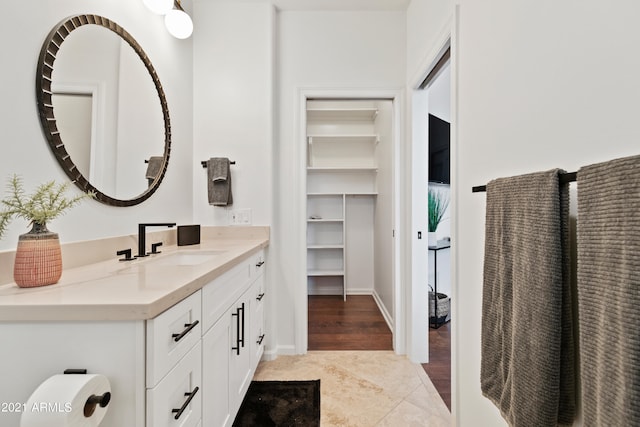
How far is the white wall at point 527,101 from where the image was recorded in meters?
0.63

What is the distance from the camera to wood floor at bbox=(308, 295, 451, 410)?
2.12m

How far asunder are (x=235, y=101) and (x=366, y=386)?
2.34 m

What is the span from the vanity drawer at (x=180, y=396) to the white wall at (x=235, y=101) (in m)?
1.39

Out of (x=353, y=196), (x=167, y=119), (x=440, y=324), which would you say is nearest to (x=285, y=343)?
(x=440, y=324)

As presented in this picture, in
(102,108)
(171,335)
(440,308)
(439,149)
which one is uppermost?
(439,149)

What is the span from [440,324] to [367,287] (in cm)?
122

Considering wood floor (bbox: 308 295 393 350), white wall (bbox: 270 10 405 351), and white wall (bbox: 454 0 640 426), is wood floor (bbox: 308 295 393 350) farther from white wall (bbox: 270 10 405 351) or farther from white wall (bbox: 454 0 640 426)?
white wall (bbox: 454 0 640 426)

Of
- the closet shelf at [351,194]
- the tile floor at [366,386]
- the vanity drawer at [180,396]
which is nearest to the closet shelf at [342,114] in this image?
the closet shelf at [351,194]

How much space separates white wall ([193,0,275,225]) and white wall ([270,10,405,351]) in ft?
0.45

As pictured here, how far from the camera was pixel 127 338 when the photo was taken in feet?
2.37

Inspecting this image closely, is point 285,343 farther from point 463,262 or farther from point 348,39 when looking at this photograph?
point 348,39

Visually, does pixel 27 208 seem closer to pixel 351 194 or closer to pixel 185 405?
pixel 185 405

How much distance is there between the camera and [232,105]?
2.31 m

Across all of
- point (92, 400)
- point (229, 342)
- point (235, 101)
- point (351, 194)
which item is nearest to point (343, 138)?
point (351, 194)
